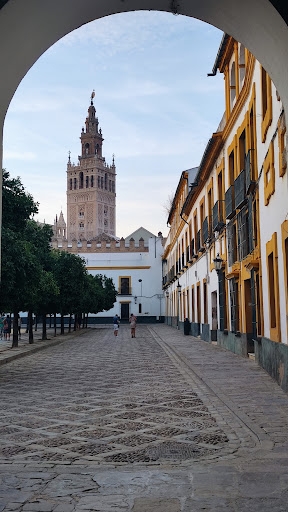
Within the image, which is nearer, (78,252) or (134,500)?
(134,500)

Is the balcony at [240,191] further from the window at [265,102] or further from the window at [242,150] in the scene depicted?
the window at [265,102]

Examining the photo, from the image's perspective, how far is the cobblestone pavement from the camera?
148 inches

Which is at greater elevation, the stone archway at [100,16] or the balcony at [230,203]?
the balcony at [230,203]

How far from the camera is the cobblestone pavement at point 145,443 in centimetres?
377

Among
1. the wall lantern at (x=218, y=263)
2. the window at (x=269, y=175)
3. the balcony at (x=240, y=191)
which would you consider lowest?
the wall lantern at (x=218, y=263)

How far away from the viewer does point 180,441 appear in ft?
18.2

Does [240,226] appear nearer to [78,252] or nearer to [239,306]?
[239,306]

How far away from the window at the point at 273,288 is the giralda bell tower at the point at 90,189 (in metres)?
108

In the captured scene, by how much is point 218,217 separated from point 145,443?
1248cm

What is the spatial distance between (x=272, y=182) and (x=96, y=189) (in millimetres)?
112411

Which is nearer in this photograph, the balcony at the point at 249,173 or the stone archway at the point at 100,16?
the stone archway at the point at 100,16

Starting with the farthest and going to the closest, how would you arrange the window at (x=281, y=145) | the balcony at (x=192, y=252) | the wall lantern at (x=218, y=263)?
the balcony at (x=192, y=252) → the wall lantern at (x=218, y=263) → the window at (x=281, y=145)

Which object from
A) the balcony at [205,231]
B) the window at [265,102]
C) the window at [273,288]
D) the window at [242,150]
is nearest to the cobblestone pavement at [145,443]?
the window at [273,288]

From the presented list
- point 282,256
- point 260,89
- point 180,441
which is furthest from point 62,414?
point 260,89
